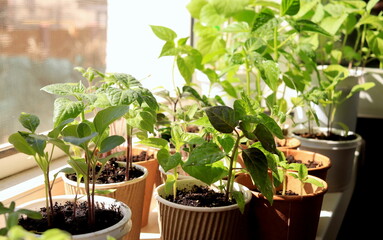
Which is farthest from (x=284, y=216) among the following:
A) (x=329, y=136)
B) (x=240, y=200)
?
(x=329, y=136)

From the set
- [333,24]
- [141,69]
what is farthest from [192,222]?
[333,24]

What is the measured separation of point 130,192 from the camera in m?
0.92

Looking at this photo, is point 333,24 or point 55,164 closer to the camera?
point 55,164

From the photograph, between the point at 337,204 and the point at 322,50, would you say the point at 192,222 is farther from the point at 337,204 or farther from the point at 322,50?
the point at 322,50

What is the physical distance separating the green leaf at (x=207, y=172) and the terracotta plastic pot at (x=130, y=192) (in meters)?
0.15

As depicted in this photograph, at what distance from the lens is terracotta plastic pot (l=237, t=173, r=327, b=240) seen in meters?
0.93

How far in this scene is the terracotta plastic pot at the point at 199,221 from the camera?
825 mm

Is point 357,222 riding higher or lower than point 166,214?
lower

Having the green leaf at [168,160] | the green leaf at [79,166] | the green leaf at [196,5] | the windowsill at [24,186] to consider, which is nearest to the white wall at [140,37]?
the green leaf at [196,5]

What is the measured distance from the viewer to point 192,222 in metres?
0.83

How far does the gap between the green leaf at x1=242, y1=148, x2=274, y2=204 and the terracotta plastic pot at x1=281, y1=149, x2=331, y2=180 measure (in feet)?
1.31

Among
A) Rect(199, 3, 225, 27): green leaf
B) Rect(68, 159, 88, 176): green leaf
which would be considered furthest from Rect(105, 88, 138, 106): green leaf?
Rect(199, 3, 225, 27): green leaf

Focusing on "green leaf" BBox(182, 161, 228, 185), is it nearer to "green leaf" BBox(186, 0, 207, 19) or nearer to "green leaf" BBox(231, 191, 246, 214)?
"green leaf" BBox(231, 191, 246, 214)

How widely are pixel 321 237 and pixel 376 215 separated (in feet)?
3.51
